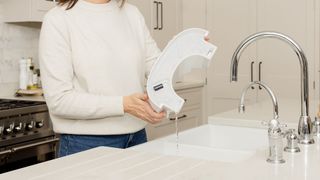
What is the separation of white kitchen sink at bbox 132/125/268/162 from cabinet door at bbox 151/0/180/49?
2144mm

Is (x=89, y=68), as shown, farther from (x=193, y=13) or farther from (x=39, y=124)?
(x=193, y=13)

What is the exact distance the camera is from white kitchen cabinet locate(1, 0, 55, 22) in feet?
9.43

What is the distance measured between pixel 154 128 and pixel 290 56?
4.21 ft

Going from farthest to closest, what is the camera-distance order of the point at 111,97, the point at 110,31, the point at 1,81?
the point at 1,81 → the point at 110,31 → the point at 111,97

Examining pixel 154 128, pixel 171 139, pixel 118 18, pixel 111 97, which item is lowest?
pixel 154 128

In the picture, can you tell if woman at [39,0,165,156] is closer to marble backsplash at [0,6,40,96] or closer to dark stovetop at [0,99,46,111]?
dark stovetop at [0,99,46,111]

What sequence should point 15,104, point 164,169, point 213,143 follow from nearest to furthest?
point 164,169 < point 213,143 < point 15,104

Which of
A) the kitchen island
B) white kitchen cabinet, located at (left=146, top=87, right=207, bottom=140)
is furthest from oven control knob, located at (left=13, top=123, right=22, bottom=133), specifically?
white kitchen cabinet, located at (left=146, top=87, right=207, bottom=140)

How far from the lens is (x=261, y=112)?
218cm

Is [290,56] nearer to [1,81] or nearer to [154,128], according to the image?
[154,128]

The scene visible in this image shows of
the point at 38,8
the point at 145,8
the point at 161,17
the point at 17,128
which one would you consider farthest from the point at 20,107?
the point at 161,17

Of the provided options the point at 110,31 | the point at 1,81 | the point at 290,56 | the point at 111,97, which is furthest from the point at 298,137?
the point at 290,56

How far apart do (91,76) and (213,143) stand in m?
0.60

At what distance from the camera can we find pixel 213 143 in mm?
1888
